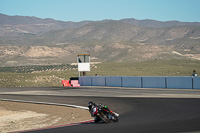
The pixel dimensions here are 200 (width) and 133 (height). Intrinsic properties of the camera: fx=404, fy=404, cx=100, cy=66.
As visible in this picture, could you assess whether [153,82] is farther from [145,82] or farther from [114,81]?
[114,81]

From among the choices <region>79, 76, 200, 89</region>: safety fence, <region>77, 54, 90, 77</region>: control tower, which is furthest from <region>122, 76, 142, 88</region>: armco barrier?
<region>77, 54, 90, 77</region>: control tower

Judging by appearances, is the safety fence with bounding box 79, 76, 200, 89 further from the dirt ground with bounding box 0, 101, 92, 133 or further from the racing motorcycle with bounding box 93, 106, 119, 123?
the racing motorcycle with bounding box 93, 106, 119, 123

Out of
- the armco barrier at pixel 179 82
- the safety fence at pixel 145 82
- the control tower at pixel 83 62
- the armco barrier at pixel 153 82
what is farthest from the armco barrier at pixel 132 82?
the control tower at pixel 83 62

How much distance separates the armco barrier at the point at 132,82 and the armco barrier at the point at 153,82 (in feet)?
1.93

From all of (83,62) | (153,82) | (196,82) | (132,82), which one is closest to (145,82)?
(153,82)

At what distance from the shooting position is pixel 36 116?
20.8 m

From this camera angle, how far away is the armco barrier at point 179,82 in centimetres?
3753

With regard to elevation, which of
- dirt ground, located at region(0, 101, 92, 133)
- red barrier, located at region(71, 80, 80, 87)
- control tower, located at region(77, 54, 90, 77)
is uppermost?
control tower, located at region(77, 54, 90, 77)

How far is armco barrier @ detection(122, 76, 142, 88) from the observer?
42.0 metres

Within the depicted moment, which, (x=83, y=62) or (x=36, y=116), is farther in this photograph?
(x=83, y=62)

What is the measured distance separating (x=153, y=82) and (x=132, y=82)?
9.58 feet

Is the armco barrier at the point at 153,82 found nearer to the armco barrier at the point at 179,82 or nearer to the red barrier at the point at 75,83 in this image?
the armco barrier at the point at 179,82

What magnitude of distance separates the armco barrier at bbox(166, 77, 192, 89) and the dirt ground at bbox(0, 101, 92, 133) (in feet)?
53.8

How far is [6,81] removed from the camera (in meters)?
62.3
